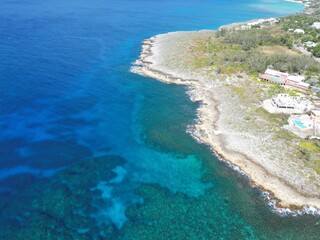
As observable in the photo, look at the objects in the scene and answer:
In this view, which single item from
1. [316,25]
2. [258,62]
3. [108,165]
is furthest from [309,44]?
[108,165]

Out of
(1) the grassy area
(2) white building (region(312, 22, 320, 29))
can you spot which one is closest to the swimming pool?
(1) the grassy area

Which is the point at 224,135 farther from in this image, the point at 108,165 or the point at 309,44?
the point at 309,44

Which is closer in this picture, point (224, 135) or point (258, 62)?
point (224, 135)

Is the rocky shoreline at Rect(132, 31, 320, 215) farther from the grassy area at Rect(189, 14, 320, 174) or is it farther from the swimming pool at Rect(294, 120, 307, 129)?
the swimming pool at Rect(294, 120, 307, 129)

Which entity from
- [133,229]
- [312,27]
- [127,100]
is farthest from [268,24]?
[133,229]

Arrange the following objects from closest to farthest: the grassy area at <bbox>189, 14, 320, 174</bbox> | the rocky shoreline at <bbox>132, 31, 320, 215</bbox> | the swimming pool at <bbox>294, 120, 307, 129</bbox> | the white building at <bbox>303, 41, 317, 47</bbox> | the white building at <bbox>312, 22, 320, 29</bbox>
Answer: the rocky shoreline at <bbox>132, 31, 320, 215</bbox> → the grassy area at <bbox>189, 14, 320, 174</bbox> → the swimming pool at <bbox>294, 120, 307, 129</bbox> → the white building at <bbox>303, 41, 317, 47</bbox> → the white building at <bbox>312, 22, 320, 29</bbox>
